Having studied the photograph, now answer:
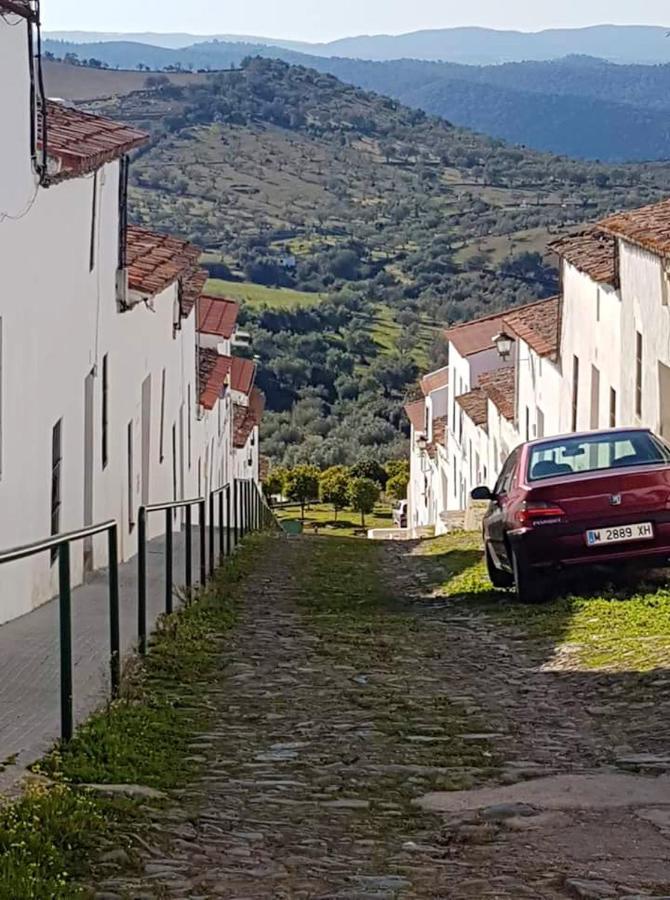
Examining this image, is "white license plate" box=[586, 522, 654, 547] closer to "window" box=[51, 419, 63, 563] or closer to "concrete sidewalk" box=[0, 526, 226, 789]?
"concrete sidewalk" box=[0, 526, 226, 789]

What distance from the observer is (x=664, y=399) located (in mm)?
20234

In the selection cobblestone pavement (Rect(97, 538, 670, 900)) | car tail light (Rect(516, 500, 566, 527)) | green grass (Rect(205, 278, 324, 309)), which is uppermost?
green grass (Rect(205, 278, 324, 309))

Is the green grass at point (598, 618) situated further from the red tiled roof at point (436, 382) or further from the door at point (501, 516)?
the red tiled roof at point (436, 382)

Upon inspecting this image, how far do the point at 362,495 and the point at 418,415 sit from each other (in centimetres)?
433

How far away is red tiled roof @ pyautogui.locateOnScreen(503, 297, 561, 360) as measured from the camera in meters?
30.9

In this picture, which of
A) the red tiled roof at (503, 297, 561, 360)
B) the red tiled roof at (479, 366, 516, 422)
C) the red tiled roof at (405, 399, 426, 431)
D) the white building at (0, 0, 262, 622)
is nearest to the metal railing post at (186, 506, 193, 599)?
the white building at (0, 0, 262, 622)

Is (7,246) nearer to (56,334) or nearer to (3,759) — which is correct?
(56,334)

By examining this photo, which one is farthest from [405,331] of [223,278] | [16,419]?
[16,419]

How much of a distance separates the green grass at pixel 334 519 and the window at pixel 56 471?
137 ft

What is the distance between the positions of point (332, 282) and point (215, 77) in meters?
43.0

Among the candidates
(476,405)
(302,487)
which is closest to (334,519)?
(302,487)

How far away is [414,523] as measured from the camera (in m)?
58.0

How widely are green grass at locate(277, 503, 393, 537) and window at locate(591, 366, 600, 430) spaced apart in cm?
3008

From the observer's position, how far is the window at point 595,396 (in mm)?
26508
